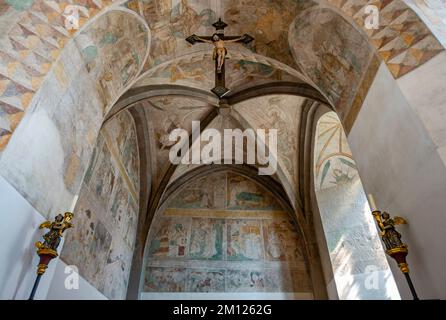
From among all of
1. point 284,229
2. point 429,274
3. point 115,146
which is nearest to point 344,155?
point 284,229

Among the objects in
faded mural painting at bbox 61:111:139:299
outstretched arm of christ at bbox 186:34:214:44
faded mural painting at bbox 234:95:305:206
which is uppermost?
faded mural painting at bbox 234:95:305:206

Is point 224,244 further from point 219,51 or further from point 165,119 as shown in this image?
point 219,51

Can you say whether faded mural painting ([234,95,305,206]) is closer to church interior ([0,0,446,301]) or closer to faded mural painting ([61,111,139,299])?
church interior ([0,0,446,301])

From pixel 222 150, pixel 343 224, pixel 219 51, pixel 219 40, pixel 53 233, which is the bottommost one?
pixel 53 233

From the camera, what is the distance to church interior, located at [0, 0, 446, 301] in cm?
402

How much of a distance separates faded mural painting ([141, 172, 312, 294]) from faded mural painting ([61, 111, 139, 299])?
136cm

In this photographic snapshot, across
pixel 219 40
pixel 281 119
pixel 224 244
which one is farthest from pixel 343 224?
pixel 219 40

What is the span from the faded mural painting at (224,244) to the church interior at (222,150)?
5cm

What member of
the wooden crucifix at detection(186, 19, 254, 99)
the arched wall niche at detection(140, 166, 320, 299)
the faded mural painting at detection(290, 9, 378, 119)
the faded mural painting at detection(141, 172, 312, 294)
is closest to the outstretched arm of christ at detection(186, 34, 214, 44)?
the wooden crucifix at detection(186, 19, 254, 99)

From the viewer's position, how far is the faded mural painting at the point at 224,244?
10762 mm

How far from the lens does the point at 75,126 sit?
209 inches

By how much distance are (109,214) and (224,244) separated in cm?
475

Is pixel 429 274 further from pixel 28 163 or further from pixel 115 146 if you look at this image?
pixel 115 146

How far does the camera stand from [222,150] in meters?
→ 12.5
